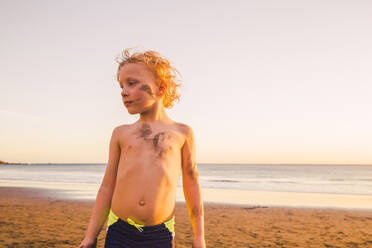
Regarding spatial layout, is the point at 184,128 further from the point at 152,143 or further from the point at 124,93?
the point at 124,93

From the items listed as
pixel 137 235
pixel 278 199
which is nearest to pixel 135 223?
pixel 137 235

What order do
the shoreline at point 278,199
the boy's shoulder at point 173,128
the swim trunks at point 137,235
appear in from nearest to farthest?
the swim trunks at point 137,235
the boy's shoulder at point 173,128
the shoreline at point 278,199

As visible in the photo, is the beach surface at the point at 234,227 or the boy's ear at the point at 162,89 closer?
the boy's ear at the point at 162,89

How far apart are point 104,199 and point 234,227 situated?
8.08m

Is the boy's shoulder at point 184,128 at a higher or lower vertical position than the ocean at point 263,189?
higher

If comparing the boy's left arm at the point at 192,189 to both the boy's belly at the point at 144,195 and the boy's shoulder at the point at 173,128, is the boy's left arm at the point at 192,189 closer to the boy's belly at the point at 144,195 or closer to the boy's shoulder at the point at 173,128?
the boy's shoulder at the point at 173,128

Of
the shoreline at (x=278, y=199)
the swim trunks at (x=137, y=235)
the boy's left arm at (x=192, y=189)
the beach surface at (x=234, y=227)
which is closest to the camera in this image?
the swim trunks at (x=137, y=235)

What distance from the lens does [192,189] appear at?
2.13 m

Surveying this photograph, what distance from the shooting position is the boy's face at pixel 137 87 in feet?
6.85

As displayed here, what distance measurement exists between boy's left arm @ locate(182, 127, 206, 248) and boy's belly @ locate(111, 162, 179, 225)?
132 millimetres

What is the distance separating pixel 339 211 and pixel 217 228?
6.68 m

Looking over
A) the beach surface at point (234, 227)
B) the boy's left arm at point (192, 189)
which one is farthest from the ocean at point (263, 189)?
the boy's left arm at point (192, 189)

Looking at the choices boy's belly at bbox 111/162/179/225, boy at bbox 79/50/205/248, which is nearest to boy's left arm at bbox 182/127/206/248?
boy at bbox 79/50/205/248

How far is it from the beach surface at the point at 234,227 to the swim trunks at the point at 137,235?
18.7ft
